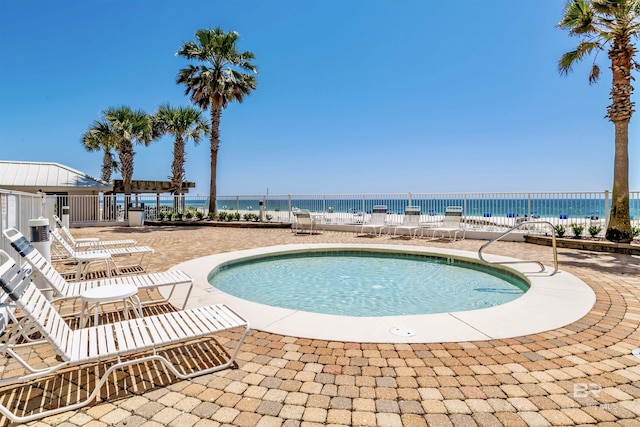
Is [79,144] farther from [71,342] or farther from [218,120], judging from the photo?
[71,342]

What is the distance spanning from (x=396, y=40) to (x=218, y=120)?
1045 cm

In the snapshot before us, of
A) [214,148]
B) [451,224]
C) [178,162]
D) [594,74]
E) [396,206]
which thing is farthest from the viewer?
[178,162]

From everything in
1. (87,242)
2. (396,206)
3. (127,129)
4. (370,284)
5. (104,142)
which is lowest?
(370,284)

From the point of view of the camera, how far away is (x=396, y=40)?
16594mm

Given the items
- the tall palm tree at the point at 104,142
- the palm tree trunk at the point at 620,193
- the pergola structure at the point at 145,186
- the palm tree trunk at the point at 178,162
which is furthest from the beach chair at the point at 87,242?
the pergola structure at the point at 145,186

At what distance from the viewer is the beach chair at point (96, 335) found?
191 cm

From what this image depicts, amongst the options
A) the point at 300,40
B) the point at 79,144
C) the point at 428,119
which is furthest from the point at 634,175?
the point at 79,144

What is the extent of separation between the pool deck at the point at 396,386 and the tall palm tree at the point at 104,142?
72.7 feet

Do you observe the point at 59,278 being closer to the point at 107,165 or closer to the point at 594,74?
the point at 594,74

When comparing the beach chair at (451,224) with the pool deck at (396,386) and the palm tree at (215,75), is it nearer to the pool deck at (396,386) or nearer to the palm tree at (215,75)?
the pool deck at (396,386)

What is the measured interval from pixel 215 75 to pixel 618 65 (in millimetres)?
15942

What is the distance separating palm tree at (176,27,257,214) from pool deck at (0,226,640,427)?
15246mm

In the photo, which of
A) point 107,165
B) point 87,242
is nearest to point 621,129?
point 87,242

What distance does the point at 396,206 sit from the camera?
12273mm
